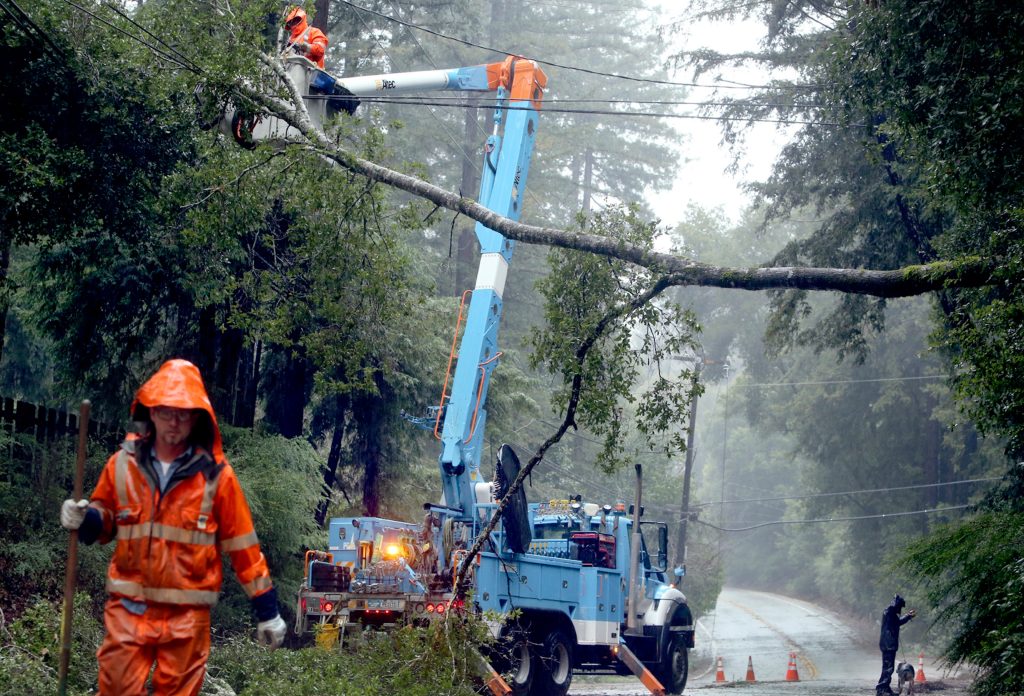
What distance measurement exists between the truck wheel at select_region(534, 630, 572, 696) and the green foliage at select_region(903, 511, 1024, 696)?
14.3 ft

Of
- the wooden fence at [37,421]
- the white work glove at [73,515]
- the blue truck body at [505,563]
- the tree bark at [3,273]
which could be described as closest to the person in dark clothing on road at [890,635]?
the blue truck body at [505,563]

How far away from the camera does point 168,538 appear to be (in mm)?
5352

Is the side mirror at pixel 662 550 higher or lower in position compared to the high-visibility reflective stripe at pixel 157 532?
lower

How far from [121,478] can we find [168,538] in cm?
40

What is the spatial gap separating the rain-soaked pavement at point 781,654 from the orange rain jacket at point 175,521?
1341 centimetres

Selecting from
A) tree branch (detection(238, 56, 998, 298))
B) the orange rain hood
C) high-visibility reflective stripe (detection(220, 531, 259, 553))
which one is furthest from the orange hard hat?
high-visibility reflective stripe (detection(220, 531, 259, 553))

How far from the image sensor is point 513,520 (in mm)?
12461

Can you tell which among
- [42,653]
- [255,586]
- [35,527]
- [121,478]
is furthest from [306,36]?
[255,586]

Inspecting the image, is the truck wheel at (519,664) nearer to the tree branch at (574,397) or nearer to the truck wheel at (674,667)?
the tree branch at (574,397)

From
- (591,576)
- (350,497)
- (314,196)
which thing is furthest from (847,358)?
(314,196)

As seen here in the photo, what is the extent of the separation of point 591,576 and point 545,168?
90.2ft

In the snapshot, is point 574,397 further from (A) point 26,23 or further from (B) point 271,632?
(A) point 26,23

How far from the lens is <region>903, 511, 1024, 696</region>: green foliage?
8.49 metres

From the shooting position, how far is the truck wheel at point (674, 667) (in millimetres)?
16000
